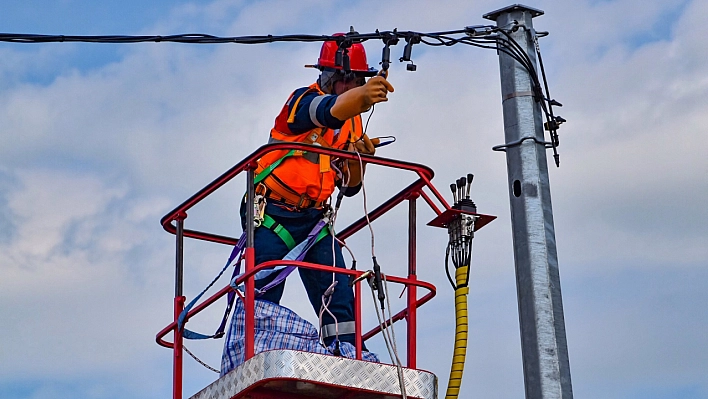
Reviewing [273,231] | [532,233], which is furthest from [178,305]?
[532,233]

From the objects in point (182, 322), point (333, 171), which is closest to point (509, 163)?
point (333, 171)

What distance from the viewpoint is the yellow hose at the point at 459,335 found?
26.6 feet

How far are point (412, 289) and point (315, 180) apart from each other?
1072mm

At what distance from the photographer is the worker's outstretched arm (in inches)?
329

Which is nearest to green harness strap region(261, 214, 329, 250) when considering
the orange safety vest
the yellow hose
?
the orange safety vest

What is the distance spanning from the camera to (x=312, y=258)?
9.23 meters

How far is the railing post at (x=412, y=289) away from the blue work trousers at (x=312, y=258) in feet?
1.69

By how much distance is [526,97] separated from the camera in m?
8.11

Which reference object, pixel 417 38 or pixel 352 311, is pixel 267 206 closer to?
pixel 352 311

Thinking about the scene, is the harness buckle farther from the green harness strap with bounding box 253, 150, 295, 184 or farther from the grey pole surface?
the grey pole surface

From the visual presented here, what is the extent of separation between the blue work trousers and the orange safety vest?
0.35ft

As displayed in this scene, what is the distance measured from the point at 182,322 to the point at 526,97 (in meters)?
2.92

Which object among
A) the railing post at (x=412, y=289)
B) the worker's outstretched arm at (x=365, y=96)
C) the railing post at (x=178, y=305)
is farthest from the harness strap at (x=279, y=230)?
the worker's outstretched arm at (x=365, y=96)

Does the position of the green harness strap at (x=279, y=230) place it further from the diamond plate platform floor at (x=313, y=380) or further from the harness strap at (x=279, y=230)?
the diamond plate platform floor at (x=313, y=380)
